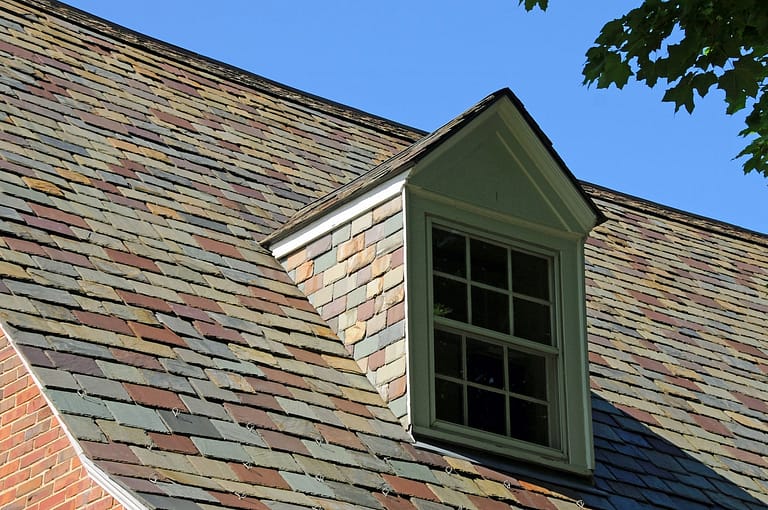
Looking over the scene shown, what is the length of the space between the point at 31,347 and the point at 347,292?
269cm

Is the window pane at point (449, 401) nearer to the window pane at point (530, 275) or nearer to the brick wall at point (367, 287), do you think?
the brick wall at point (367, 287)

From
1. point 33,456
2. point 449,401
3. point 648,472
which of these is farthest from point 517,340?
point 33,456

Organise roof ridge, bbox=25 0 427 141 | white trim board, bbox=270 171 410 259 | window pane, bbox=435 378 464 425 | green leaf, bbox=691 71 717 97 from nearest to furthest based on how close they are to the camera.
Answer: green leaf, bbox=691 71 717 97, window pane, bbox=435 378 464 425, white trim board, bbox=270 171 410 259, roof ridge, bbox=25 0 427 141

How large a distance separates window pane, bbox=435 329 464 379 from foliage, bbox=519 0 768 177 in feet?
6.04

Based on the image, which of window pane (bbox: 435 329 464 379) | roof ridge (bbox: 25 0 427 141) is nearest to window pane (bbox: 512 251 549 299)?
window pane (bbox: 435 329 464 379)

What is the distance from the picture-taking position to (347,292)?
337 inches

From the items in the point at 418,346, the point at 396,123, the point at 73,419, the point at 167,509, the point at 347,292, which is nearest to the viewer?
the point at 167,509

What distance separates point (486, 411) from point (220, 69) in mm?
5755

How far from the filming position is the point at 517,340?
27.7 ft

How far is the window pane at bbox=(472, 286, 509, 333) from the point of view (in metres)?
8.40

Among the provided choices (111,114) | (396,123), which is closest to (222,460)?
(111,114)

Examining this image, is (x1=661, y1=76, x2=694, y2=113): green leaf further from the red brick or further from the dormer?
the red brick

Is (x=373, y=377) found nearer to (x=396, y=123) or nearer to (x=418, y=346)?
(x=418, y=346)

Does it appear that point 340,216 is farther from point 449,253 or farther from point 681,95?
point 681,95
